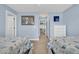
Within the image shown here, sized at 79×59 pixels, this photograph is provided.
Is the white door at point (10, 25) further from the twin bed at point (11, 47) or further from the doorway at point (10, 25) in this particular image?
the twin bed at point (11, 47)

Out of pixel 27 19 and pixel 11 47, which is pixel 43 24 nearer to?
pixel 27 19

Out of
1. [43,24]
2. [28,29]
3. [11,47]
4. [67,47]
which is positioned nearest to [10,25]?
[28,29]

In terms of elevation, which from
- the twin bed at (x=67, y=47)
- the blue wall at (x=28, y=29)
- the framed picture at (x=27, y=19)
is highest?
the framed picture at (x=27, y=19)

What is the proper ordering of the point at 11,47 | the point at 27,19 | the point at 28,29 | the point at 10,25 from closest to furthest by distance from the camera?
the point at 11,47 → the point at 27,19 → the point at 28,29 → the point at 10,25

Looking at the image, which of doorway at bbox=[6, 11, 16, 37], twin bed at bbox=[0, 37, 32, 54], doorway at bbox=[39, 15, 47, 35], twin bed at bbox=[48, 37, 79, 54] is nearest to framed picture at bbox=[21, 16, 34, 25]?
doorway at bbox=[6, 11, 16, 37]

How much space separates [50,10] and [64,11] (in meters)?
0.54

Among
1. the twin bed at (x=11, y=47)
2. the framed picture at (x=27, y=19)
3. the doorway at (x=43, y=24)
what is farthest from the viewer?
the doorway at (x=43, y=24)

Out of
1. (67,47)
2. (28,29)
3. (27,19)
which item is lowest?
(67,47)

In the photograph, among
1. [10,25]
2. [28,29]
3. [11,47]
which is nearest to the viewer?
[11,47]

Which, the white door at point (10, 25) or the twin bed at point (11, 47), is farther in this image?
the white door at point (10, 25)

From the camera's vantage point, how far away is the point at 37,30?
431 cm

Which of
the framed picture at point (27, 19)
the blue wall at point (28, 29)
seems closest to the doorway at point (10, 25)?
the blue wall at point (28, 29)
